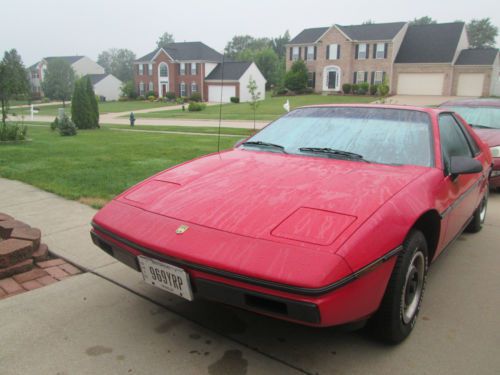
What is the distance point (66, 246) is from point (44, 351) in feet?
5.70

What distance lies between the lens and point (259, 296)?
Answer: 199 cm

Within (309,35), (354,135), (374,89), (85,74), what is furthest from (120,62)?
(354,135)

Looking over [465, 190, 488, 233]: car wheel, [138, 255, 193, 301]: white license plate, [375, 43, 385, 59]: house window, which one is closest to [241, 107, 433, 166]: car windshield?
[138, 255, 193, 301]: white license plate

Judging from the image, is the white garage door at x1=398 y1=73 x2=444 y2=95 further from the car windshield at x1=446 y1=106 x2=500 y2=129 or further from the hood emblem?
the hood emblem

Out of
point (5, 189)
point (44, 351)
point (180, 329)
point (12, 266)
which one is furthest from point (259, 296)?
point (5, 189)

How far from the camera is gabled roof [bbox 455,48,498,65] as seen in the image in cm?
4100

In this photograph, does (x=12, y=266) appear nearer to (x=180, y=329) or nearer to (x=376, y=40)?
(x=180, y=329)

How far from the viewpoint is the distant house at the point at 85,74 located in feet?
209

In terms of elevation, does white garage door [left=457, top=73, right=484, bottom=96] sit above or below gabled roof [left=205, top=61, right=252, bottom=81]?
below

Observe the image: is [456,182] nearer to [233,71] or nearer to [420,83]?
[420,83]

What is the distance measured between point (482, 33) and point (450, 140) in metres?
82.4

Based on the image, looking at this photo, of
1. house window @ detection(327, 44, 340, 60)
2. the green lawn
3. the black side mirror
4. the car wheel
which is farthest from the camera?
house window @ detection(327, 44, 340, 60)

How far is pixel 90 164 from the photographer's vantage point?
8.24m

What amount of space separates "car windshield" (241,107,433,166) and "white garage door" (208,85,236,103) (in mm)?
45854
